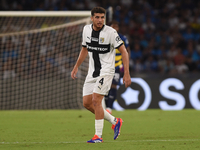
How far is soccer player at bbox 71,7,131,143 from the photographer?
15.7ft

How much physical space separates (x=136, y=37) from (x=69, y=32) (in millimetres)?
4168

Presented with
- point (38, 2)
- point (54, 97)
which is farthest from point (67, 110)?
point (38, 2)

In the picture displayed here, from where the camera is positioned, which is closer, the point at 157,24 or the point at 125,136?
the point at 125,136

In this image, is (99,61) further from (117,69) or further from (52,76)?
(52,76)

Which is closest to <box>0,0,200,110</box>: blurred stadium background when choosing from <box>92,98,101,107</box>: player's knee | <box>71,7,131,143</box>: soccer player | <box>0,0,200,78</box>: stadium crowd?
<box>0,0,200,78</box>: stadium crowd

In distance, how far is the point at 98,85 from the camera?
4.80 meters

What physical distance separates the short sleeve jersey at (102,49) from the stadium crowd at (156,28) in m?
7.39

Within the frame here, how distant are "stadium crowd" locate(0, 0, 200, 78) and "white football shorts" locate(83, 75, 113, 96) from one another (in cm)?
739

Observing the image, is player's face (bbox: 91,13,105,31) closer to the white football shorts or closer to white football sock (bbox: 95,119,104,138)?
the white football shorts

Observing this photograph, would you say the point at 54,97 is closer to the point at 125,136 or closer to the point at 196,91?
the point at 196,91

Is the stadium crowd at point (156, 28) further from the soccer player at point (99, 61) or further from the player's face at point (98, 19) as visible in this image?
the player's face at point (98, 19)

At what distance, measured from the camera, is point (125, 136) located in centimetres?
534

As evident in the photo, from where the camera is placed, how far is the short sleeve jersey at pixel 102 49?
486 centimetres

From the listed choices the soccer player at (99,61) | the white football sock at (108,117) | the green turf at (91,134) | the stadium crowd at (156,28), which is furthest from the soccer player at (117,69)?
the stadium crowd at (156,28)
